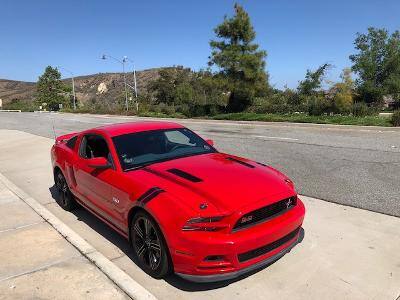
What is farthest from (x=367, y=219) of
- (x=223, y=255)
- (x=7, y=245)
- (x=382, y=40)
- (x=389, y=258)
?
(x=382, y=40)

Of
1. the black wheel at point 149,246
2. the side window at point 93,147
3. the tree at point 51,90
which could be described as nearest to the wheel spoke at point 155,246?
the black wheel at point 149,246

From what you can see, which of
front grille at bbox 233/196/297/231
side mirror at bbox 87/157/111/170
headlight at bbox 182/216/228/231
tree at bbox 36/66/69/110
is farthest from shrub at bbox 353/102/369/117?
tree at bbox 36/66/69/110

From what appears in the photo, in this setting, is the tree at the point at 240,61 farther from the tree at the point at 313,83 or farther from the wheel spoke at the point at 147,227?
the wheel spoke at the point at 147,227

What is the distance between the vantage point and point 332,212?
6.04 meters

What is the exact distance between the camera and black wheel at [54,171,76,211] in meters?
6.70

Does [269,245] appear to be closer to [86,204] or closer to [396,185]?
[86,204]

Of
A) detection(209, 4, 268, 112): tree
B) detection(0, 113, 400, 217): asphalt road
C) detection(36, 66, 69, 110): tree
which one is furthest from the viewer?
detection(36, 66, 69, 110): tree

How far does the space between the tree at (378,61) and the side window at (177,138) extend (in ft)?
154

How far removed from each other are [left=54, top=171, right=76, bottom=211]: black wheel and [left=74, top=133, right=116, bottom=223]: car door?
2.22 feet

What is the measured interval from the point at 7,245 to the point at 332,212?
4.42m

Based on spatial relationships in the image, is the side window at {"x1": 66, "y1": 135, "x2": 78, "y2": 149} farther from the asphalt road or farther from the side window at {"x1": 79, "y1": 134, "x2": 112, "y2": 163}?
the asphalt road

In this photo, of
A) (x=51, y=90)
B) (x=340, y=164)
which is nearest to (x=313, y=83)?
(x=340, y=164)

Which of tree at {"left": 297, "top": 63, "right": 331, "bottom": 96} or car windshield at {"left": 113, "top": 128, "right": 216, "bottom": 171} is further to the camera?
tree at {"left": 297, "top": 63, "right": 331, "bottom": 96}

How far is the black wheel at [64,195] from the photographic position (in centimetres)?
670
